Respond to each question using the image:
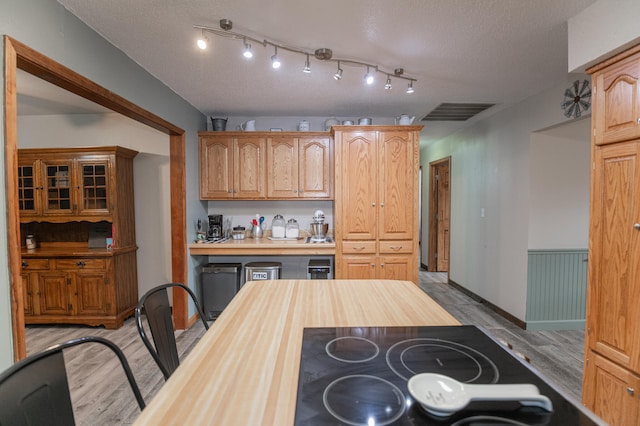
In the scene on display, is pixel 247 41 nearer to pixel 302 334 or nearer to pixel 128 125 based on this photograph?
pixel 302 334

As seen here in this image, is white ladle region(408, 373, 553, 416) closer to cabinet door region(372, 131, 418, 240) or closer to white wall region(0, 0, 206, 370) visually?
white wall region(0, 0, 206, 370)

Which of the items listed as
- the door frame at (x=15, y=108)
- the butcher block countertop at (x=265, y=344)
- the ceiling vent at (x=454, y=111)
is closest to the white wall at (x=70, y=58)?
the door frame at (x=15, y=108)

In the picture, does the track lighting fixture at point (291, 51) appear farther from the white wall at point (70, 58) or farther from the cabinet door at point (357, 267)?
the cabinet door at point (357, 267)

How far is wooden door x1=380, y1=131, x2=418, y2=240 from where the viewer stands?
139 inches

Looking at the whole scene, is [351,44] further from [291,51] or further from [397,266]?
[397,266]

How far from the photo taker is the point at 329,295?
1.49 m

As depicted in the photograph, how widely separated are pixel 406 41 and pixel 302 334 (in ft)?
6.87

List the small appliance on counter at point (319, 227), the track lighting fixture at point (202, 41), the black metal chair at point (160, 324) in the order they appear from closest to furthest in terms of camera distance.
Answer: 1. the black metal chair at point (160, 324)
2. the track lighting fixture at point (202, 41)
3. the small appliance on counter at point (319, 227)

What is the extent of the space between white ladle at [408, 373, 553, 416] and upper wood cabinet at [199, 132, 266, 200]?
11.0ft

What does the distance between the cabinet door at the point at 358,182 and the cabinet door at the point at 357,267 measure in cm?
26

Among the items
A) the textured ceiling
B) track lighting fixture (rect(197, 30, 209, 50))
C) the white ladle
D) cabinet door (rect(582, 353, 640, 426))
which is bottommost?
cabinet door (rect(582, 353, 640, 426))

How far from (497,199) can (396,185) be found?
4.57ft

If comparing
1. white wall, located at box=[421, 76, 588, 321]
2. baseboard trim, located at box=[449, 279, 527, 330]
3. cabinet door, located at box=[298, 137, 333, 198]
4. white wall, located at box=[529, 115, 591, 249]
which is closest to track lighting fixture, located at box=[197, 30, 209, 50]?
cabinet door, located at box=[298, 137, 333, 198]

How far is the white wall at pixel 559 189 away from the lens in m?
3.27
